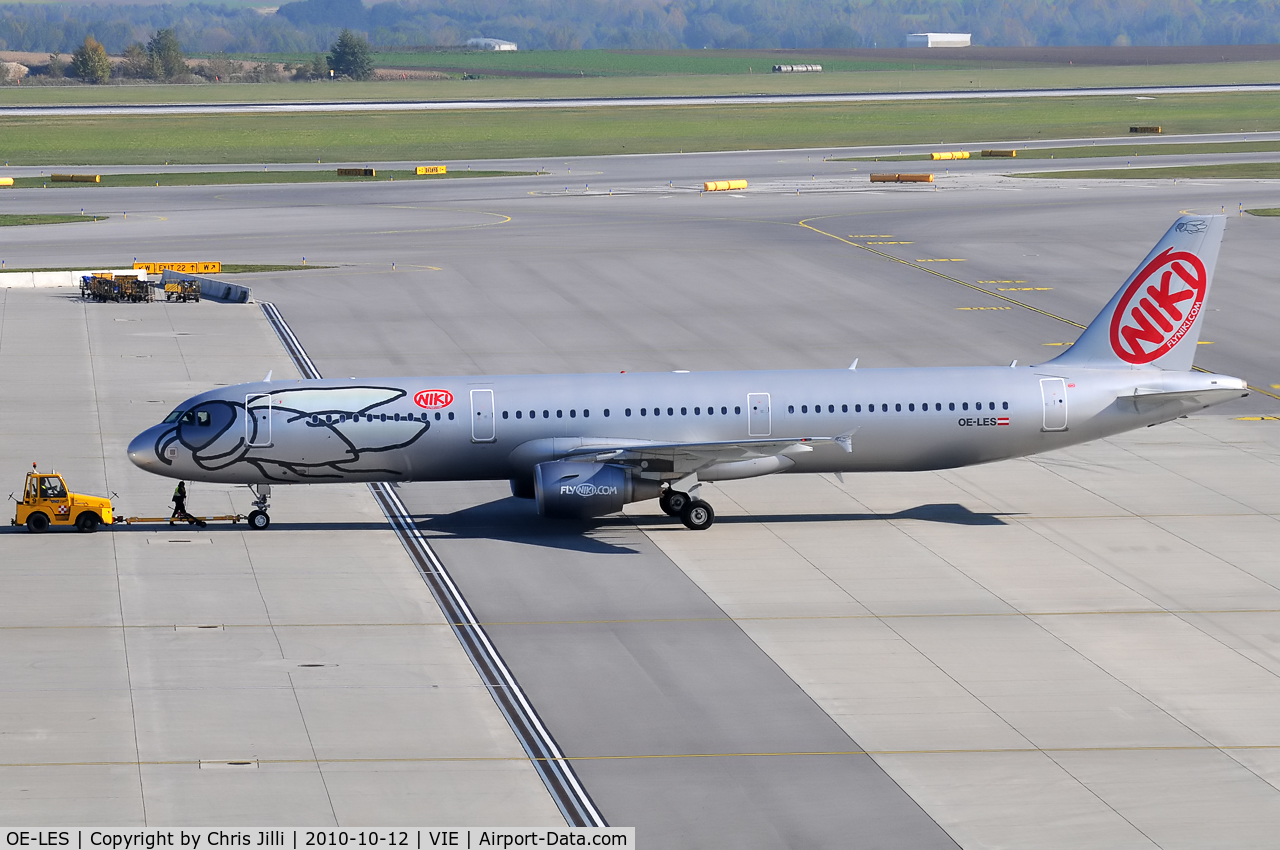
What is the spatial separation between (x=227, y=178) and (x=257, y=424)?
98801mm

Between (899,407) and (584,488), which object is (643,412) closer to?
(584,488)

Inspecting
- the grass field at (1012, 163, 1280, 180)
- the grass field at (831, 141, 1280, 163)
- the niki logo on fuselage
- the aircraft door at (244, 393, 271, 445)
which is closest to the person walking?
the aircraft door at (244, 393, 271, 445)

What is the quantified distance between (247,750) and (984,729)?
46.0 ft

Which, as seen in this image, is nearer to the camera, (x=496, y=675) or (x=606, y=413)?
(x=496, y=675)

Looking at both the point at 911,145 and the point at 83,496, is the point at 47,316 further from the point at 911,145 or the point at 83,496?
the point at 911,145

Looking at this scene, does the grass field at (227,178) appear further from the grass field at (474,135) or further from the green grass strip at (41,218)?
the green grass strip at (41,218)

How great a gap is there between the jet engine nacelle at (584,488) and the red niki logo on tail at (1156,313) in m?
14.9

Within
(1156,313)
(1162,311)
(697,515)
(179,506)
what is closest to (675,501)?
(697,515)

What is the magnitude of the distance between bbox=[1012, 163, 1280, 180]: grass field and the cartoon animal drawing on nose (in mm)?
99124

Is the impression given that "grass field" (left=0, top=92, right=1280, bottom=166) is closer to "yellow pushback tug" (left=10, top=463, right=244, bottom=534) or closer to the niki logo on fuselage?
the niki logo on fuselage

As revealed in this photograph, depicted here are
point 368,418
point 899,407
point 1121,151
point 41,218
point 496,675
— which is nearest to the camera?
point 496,675

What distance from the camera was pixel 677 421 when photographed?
4534 cm

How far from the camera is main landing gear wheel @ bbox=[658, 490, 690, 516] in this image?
45.3 metres

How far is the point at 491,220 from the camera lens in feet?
366
